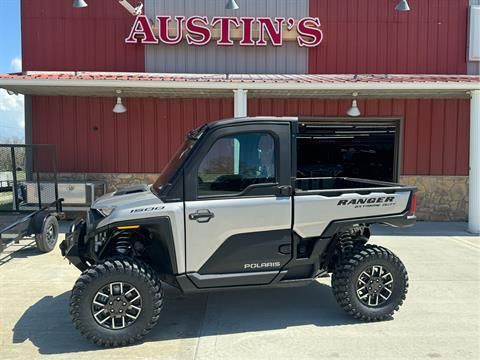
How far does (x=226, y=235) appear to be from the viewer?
4.14 meters

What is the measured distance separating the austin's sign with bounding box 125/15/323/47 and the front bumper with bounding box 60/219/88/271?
282 inches

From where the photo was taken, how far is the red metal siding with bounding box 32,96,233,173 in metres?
10.7

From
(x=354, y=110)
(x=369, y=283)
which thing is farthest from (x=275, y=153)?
(x=354, y=110)

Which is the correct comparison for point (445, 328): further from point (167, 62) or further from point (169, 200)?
point (167, 62)

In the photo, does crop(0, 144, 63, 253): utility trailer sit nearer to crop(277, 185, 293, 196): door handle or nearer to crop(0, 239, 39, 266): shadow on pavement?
crop(0, 239, 39, 266): shadow on pavement

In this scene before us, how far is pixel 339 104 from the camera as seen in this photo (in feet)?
35.3

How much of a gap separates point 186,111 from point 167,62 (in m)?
1.32

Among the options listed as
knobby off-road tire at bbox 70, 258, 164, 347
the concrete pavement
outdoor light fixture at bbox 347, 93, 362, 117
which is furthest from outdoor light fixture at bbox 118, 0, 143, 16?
knobby off-road tire at bbox 70, 258, 164, 347

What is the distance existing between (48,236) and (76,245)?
10.6 ft

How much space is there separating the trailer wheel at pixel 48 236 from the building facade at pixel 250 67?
11.2 ft

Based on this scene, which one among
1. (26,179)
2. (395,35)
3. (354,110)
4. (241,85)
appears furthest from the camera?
(395,35)

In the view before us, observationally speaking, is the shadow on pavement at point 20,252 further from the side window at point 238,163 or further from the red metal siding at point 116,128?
the side window at point 238,163

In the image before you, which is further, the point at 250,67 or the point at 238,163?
the point at 250,67

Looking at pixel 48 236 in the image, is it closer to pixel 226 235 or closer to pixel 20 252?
pixel 20 252
